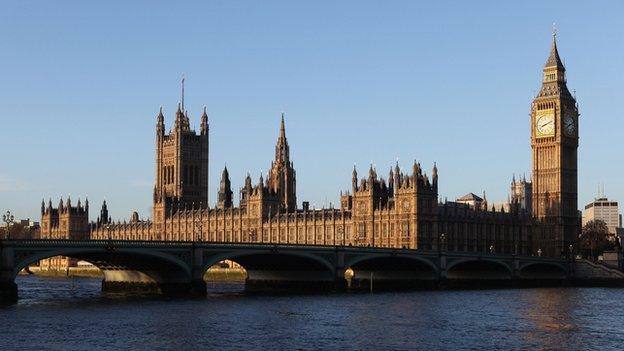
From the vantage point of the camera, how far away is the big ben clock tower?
173375 millimetres

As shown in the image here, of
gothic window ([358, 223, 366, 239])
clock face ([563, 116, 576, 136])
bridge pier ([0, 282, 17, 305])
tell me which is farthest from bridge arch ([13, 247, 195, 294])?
clock face ([563, 116, 576, 136])

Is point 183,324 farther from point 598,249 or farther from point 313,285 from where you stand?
point 598,249

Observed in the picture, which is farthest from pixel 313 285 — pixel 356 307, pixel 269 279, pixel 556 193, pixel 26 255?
pixel 556 193

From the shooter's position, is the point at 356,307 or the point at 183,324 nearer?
the point at 183,324

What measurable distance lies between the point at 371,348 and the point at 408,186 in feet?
314

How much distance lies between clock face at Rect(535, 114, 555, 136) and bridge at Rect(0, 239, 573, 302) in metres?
29.6

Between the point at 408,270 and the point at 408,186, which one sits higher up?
the point at 408,186

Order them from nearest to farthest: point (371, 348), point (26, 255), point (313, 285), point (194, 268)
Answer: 1. point (371, 348)
2. point (26, 255)
3. point (194, 268)
4. point (313, 285)

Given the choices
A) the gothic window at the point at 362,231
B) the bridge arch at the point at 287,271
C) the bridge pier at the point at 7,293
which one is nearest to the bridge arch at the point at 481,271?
the gothic window at the point at 362,231

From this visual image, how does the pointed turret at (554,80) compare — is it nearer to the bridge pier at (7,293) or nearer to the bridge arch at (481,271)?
the bridge arch at (481,271)

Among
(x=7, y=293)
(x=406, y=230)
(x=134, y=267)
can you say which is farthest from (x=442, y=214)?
(x=7, y=293)

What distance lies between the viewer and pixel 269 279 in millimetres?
121312

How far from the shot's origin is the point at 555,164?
174 meters

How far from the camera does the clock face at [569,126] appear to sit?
17525cm
